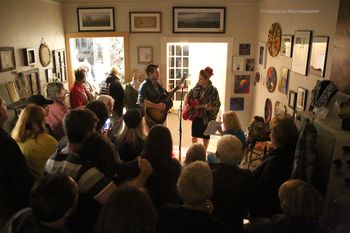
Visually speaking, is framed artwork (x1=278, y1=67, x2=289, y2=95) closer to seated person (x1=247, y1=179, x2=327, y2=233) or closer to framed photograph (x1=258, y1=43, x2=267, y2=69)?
framed photograph (x1=258, y1=43, x2=267, y2=69)

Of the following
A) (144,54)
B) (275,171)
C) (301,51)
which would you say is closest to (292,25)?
(301,51)

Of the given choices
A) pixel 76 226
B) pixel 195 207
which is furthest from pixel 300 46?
pixel 76 226

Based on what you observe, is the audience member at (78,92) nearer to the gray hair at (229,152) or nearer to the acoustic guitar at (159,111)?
the acoustic guitar at (159,111)

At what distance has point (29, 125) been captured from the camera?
2191 millimetres

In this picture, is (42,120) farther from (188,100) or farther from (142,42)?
(142,42)

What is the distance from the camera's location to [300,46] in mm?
3727

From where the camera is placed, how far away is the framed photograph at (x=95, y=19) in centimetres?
567

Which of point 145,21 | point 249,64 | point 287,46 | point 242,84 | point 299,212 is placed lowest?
point 299,212

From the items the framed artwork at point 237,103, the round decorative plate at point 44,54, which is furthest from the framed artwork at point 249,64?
the round decorative plate at point 44,54

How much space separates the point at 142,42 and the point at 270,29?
2340 millimetres

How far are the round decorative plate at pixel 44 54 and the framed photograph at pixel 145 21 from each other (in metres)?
1.58

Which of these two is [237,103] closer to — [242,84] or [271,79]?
[242,84]

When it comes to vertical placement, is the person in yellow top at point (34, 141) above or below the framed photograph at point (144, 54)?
below

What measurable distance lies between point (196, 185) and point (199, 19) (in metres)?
4.74
